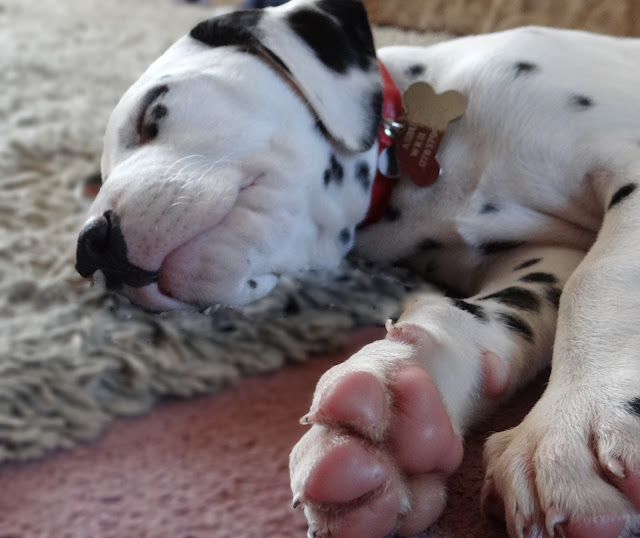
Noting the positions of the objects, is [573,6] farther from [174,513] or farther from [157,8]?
[157,8]

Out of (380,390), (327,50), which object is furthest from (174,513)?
(327,50)

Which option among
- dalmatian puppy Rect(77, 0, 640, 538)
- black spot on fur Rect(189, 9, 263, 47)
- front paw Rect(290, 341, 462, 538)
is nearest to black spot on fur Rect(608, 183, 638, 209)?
dalmatian puppy Rect(77, 0, 640, 538)

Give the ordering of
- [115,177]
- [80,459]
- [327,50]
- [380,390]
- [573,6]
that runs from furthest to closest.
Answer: [573,6] → [327,50] → [115,177] → [80,459] → [380,390]

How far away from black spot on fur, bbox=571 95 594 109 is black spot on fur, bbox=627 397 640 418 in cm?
76

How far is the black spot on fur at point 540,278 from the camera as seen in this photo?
4.15ft

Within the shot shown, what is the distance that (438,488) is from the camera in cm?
77

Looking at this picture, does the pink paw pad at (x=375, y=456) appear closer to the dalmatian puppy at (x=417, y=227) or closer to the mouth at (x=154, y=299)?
the dalmatian puppy at (x=417, y=227)

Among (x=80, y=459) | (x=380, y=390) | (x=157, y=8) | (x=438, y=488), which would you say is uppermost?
(x=380, y=390)

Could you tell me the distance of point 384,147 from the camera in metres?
1.48

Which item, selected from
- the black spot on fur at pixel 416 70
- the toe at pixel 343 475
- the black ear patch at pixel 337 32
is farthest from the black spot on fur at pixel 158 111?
the toe at pixel 343 475

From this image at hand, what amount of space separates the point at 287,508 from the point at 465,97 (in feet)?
3.06

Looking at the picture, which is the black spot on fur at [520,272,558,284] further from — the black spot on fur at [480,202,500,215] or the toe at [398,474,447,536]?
the toe at [398,474,447,536]

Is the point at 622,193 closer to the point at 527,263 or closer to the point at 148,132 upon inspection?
the point at 527,263

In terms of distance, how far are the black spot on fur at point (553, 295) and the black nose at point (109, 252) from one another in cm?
69
